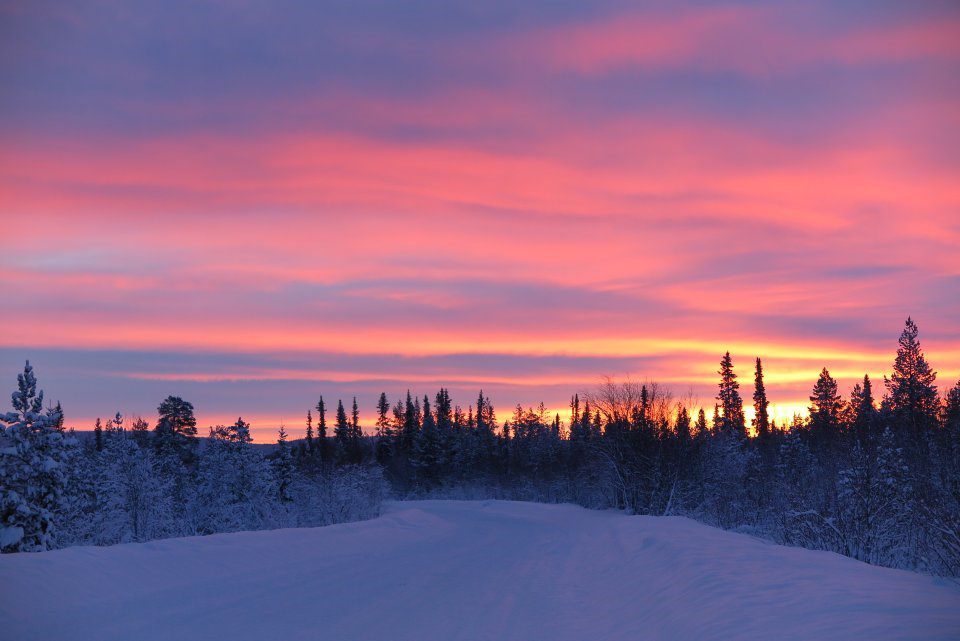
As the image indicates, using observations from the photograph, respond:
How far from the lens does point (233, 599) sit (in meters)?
14.0

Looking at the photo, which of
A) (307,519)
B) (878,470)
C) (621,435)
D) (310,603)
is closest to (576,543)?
(878,470)

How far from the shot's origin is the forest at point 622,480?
20578 millimetres

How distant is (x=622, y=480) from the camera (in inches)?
1650

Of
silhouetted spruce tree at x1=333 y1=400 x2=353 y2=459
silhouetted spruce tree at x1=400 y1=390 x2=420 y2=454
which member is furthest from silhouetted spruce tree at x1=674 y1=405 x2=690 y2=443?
silhouetted spruce tree at x1=333 y1=400 x2=353 y2=459

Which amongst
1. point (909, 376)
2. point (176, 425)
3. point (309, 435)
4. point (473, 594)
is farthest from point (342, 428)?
point (473, 594)

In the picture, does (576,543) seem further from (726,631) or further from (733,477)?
(733,477)

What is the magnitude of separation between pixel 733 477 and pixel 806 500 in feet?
62.2

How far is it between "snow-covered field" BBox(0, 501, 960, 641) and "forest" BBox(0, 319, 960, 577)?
4937 millimetres

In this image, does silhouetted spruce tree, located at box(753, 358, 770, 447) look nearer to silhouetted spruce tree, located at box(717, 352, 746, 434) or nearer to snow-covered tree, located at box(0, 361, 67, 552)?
silhouetted spruce tree, located at box(717, 352, 746, 434)

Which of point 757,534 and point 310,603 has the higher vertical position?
point 310,603

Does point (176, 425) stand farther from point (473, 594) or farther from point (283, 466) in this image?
point (473, 594)

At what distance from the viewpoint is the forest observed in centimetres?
2058

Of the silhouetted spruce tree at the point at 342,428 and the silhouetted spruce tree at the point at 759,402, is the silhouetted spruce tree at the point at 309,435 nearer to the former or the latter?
the silhouetted spruce tree at the point at 342,428

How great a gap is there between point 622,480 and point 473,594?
29174 mm
